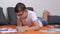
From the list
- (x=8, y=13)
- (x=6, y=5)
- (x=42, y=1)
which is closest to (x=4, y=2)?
(x=6, y=5)

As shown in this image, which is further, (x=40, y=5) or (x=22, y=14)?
(x=40, y=5)

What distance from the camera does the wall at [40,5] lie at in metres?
4.29

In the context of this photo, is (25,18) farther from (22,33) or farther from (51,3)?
(51,3)

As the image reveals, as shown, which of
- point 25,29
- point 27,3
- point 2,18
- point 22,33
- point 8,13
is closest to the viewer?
point 22,33

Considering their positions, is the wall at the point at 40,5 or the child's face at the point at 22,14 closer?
the child's face at the point at 22,14

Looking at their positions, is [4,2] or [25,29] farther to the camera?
[4,2]

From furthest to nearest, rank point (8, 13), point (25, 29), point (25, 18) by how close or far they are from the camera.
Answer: point (8, 13) < point (25, 18) < point (25, 29)

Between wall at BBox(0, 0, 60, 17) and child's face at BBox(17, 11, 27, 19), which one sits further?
wall at BBox(0, 0, 60, 17)

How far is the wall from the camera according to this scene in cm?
429

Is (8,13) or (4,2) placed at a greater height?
(4,2)

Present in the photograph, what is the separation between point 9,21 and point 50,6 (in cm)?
134

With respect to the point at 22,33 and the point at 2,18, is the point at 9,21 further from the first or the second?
the point at 22,33

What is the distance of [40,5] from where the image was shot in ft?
→ 14.7

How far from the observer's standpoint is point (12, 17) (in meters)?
3.99
